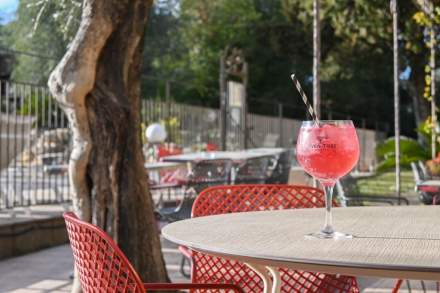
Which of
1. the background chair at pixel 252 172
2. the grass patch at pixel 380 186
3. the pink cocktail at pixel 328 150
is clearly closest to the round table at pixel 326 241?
the pink cocktail at pixel 328 150

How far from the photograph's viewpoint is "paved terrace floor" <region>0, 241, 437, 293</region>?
468 cm

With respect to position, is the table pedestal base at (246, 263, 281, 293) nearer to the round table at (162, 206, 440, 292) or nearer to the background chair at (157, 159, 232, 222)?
the round table at (162, 206, 440, 292)

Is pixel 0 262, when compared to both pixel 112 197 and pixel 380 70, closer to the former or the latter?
pixel 112 197

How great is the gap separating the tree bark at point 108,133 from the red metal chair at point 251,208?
1304 mm

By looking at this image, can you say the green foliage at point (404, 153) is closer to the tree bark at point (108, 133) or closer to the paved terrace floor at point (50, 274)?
the paved terrace floor at point (50, 274)

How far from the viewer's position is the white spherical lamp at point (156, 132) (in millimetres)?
9195

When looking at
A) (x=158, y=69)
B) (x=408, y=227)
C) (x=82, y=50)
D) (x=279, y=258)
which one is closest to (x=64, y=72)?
(x=82, y=50)

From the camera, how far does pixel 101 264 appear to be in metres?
1.54

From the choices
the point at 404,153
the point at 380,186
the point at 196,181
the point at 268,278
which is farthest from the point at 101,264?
the point at 380,186

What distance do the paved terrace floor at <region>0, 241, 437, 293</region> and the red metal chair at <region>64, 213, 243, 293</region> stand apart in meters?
2.85

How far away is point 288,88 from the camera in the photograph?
30.7 meters

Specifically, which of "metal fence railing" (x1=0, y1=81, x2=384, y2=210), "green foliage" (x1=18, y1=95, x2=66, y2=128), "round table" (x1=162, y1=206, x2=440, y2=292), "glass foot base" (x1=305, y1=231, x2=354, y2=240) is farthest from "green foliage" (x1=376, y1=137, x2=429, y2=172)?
"glass foot base" (x1=305, y1=231, x2=354, y2=240)

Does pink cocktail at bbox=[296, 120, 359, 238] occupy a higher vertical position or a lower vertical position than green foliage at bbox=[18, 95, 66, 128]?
lower

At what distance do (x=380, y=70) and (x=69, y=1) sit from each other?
76.3 feet
